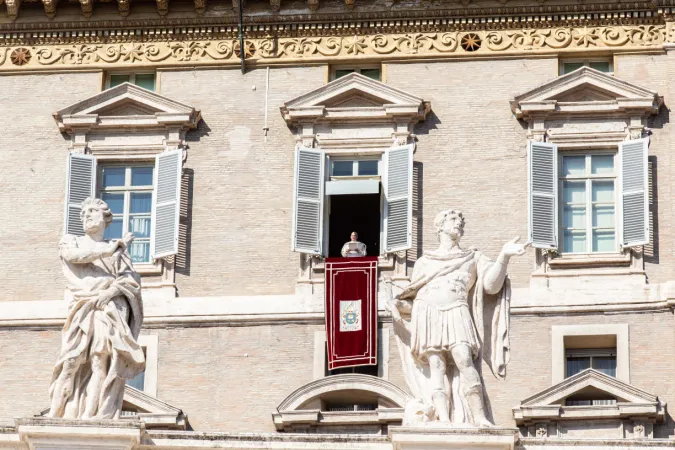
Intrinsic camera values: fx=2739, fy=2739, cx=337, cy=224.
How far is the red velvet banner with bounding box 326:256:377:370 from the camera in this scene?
44969mm

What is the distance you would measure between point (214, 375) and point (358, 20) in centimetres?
706

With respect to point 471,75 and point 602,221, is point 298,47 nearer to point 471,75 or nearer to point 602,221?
point 471,75

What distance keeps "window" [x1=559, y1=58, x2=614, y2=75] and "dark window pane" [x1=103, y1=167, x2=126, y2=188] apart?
7.78 metres

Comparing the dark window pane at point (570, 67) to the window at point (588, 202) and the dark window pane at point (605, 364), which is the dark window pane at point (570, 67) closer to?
the window at point (588, 202)

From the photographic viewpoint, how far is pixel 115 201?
46.8 m

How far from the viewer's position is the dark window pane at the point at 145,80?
48031mm

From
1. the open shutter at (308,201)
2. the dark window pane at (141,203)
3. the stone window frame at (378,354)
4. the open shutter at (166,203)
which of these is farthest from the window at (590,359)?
the dark window pane at (141,203)

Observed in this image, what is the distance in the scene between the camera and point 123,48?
4822cm

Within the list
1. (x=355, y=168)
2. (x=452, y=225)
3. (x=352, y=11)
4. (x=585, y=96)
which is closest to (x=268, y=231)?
(x=355, y=168)

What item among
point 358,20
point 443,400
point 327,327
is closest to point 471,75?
point 358,20

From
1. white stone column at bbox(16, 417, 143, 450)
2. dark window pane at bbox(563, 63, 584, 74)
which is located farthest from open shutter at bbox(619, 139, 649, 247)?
white stone column at bbox(16, 417, 143, 450)

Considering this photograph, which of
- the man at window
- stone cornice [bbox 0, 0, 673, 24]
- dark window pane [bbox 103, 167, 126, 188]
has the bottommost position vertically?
the man at window

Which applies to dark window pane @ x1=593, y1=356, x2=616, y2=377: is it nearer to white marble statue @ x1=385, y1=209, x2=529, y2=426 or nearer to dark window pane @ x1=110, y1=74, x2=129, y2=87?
dark window pane @ x1=110, y1=74, x2=129, y2=87

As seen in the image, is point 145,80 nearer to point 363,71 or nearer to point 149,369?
point 363,71
